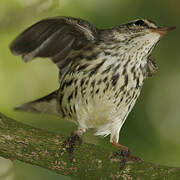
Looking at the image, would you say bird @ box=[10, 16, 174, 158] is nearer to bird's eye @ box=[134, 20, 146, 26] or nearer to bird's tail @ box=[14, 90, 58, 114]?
bird's eye @ box=[134, 20, 146, 26]

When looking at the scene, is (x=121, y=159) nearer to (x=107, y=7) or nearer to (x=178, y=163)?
(x=178, y=163)

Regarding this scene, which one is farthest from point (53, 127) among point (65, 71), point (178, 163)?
point (178, 163)

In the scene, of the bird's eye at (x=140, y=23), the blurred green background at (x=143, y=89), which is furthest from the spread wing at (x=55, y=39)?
the bird's eye at (x=140, y=23)

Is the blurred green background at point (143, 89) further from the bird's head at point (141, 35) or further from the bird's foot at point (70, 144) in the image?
the bird's foot at point (70, 144)

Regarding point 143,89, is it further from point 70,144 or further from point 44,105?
point 70,144

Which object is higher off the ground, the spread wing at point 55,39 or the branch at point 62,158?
the spread wing at point 55,39
